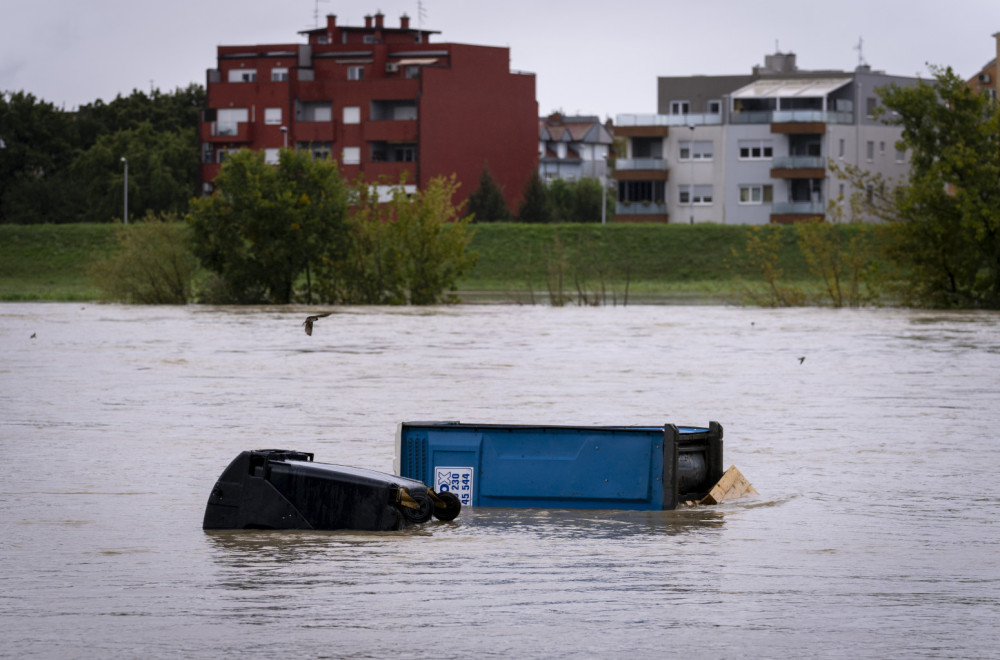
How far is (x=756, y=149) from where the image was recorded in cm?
9719

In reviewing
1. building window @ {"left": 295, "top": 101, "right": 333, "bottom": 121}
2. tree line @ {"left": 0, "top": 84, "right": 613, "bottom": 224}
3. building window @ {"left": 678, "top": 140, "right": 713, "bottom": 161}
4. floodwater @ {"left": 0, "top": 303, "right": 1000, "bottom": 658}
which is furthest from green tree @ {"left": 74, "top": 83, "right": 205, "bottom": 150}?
floodwater @ {"left": 0, "top": 303, "right": 1000, "bottom": 658}

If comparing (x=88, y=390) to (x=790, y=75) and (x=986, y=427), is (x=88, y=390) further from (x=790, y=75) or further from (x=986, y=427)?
(x=790, y=75)

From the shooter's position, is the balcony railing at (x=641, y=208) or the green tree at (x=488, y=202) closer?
the green tree at (x=488, y=202)

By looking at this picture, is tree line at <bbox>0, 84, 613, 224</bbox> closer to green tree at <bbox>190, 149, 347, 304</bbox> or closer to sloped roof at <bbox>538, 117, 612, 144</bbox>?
green tree at <bbox>190, 149, 347, 304</bbox>

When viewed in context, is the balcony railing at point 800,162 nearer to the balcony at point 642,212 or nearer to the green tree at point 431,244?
the balcony at point 642,212

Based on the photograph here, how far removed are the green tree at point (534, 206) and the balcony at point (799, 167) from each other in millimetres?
14184

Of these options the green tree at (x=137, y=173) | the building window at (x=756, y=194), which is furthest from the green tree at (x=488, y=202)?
the green tree at (x=137, y=173)

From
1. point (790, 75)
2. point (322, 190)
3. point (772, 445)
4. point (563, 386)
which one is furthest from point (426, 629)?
point (790, 75)

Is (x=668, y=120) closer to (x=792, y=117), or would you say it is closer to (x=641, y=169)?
(x=641, y=169)

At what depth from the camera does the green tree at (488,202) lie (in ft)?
288

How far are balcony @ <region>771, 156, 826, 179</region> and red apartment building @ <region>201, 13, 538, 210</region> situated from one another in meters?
14.8

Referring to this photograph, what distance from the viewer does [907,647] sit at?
690 cm

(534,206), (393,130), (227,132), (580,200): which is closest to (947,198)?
(534,206)

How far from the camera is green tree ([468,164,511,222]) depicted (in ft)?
288
